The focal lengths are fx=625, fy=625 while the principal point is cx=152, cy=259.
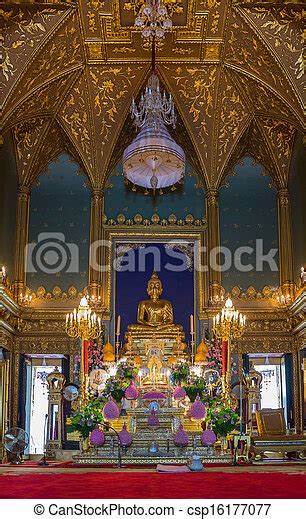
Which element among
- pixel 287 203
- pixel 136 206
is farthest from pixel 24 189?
pixel 287 203

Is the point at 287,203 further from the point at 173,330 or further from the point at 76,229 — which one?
the point at 76,229

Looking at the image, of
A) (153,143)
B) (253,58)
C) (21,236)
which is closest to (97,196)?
(21,236)

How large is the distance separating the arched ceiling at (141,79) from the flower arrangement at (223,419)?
21.2 ft

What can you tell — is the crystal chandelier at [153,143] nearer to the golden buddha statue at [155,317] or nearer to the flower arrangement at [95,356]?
the golden buddha statue at [155,317]

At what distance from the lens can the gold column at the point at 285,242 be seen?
539 inches

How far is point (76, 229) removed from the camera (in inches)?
561

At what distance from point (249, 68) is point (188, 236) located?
12.8 ft

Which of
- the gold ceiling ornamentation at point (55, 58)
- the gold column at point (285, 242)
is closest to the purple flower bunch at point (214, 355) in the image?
the gold column at point (285, 242)

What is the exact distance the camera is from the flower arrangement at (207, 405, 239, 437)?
8406mm

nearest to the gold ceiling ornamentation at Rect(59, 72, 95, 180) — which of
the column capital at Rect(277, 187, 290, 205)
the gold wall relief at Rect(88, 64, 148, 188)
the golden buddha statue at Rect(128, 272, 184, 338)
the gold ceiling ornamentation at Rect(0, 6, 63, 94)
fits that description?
the gold wall relief at Rect(88, 64, 148, 188)

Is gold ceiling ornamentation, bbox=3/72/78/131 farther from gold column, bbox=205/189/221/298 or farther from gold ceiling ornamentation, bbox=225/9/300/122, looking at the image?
gold column, bbox=205/189/221/298

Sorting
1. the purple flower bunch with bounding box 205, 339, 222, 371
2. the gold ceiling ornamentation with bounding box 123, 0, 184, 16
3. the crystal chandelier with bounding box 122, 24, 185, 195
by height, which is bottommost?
the purple flower bunch with bounding box 205, 339, 222, 371

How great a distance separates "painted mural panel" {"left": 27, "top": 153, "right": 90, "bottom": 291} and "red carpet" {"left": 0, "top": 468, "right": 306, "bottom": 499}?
9468mm

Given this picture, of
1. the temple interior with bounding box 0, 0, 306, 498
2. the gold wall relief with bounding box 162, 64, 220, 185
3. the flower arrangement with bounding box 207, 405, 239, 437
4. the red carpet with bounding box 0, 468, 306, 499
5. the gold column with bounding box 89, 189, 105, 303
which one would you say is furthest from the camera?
the gold column with bounding box 89, 189, 105, 303
